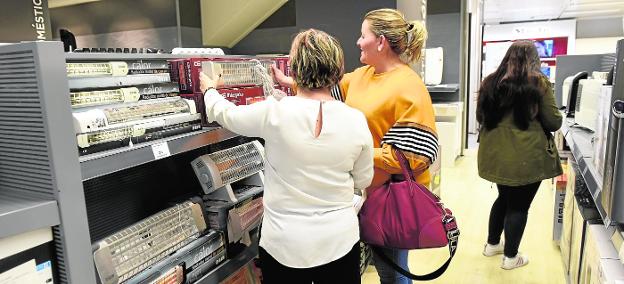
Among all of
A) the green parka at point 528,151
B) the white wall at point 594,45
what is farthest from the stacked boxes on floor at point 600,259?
the white wall at point 594,45

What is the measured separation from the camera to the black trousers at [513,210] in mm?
3004

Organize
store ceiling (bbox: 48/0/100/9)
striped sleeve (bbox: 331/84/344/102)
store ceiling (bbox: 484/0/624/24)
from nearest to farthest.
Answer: striped sleeve (bbox: 331/84/344/102)
store ceiling (bbox: 48/0/100/9)
store ceiling (bbox: 484/0/624/24)

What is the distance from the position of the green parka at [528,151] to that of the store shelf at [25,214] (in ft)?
8.50

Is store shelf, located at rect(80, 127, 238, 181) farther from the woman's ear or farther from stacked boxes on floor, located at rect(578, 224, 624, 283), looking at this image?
stacked boxes on floor, located at rect(578, 224, 624, 283)

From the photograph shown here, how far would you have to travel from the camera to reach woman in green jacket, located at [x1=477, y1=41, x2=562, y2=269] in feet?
9.21

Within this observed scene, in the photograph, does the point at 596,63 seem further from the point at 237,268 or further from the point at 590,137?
the point at 237,268

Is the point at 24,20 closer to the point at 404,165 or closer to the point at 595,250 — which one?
the point at 404,165

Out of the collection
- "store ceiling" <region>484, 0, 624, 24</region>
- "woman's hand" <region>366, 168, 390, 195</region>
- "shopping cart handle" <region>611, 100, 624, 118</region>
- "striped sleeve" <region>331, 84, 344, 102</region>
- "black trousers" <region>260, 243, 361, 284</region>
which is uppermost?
"store ceiling" <region>484, 0, 624, 24</region>

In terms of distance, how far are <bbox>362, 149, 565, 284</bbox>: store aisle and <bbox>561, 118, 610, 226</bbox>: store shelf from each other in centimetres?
89

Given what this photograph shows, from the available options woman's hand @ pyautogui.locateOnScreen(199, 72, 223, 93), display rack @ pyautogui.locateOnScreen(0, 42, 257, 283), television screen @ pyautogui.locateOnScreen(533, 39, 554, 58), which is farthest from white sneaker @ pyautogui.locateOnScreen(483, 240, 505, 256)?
television screen @ pyautogui.locateOnScreen(533, 39, 554, 58)

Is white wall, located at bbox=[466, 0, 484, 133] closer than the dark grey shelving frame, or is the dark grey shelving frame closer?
the dark grey shelving frame

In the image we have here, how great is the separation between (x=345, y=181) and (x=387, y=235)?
0.41 m

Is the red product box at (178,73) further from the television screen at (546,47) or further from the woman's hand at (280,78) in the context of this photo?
the television screen at (546,47)

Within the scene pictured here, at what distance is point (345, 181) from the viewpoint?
4.99 ft
